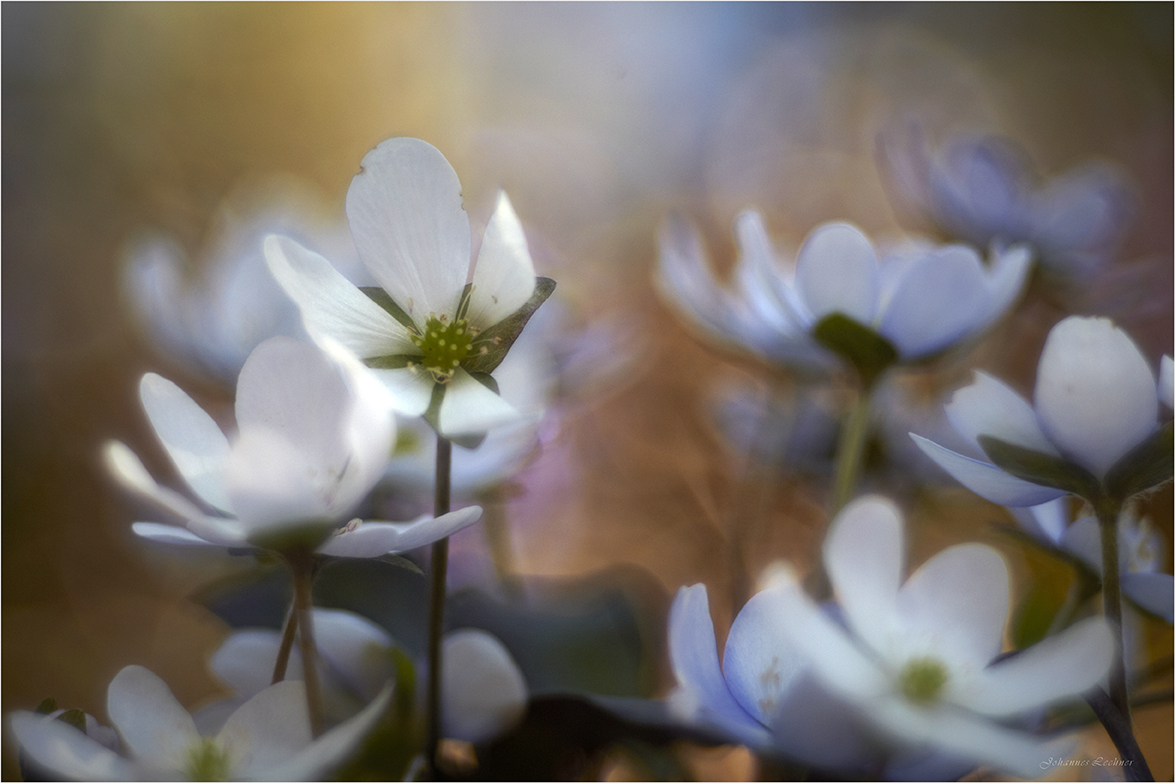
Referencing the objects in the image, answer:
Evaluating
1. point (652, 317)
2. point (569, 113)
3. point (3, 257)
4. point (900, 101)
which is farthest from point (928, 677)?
point (900, 101)

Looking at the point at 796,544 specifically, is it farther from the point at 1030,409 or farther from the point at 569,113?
the point at 569,113

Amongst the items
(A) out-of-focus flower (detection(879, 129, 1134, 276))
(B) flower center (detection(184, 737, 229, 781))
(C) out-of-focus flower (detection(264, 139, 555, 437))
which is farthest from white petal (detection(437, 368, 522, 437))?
(A) out-of-focus flower (detection(879, 129, 1134, 276))

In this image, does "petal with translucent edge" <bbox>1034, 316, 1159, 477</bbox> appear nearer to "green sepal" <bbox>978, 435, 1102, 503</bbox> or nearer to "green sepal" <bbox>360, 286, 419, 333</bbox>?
"green sepal" <bbox>978, 435, 1102, 503</bbox>

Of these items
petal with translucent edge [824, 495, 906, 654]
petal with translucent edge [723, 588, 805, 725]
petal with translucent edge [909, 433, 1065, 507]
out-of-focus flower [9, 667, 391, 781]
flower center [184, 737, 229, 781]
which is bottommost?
flower center [184, 737, 229, 781]

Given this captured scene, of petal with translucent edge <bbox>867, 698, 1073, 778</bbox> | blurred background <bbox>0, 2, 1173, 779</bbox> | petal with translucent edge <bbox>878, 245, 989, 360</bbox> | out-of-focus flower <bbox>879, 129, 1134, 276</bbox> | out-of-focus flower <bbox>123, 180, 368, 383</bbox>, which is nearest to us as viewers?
petal with translucent edge <bbox>867, 698, 1073, 778</bbox>

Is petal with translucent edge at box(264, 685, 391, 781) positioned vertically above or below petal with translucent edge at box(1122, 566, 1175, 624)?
below

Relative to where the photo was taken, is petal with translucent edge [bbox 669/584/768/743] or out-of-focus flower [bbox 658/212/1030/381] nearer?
petal with translucent edge [bbox 669/584/768/743]

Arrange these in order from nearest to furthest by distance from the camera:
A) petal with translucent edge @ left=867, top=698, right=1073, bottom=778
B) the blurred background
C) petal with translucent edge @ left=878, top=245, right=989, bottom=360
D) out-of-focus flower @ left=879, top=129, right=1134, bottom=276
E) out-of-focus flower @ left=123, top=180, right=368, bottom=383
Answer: petal with translucent edge @ left=867, top=698, right=1073, bottom=778, petal with translucent edge @ left=878, top=245, right=989, bottom=360, out-of-focus flower @ left=123, top=180, right=368, bottom=383, out-of-focus flower @ left=879, top=129, right=1134, bottom=276, the blurred background
